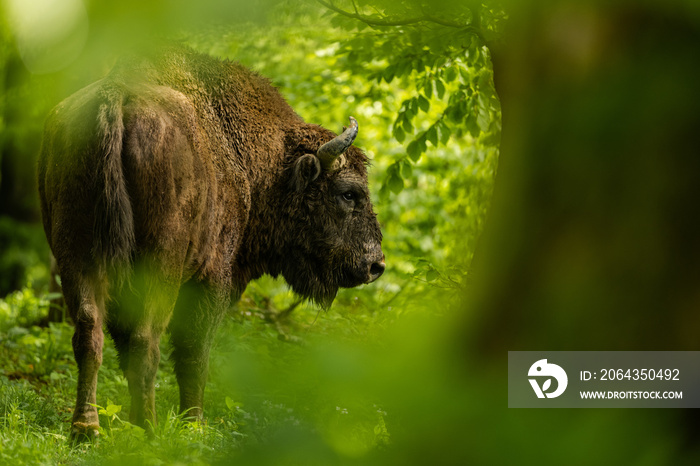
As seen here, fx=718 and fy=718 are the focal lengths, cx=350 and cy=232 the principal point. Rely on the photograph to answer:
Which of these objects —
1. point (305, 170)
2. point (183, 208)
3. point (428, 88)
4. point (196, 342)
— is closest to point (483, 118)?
point (428, 88)

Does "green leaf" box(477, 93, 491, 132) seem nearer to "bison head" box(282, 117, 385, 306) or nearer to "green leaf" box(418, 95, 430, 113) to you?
"green leaf" box(418, 95, 430, 113)

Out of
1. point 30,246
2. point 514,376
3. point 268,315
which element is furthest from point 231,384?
point 30,246

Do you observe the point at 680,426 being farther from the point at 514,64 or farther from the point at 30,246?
the point at 30,246

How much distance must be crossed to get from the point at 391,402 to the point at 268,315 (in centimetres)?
714

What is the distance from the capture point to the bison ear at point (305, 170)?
6.71 m

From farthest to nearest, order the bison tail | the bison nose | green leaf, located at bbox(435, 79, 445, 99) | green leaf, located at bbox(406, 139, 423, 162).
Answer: the bison nose
green leaf, located at bbox(406, 139, 423, 162)
green leaf, located at bbox(435, 79, 445, 99)
the bison tail

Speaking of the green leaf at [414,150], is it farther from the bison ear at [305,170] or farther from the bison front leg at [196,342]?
the bison front leg at [196,342]

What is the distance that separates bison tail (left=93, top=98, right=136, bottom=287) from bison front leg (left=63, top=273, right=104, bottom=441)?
0.64 ft

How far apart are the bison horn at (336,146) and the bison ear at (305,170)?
0.33ft

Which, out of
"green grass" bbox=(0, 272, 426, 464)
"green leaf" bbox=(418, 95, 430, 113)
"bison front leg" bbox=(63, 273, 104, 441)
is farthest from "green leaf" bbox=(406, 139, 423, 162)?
"bison front leg" bbox=(63, 273, 104, 441)

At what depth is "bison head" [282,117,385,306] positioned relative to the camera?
680 centimetres

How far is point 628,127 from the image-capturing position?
1058mm

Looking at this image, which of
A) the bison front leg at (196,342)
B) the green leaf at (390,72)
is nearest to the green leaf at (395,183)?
the green leaf at (390,72)

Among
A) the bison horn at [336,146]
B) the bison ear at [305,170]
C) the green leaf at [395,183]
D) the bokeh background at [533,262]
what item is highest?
the bokeh background at [533,262]
